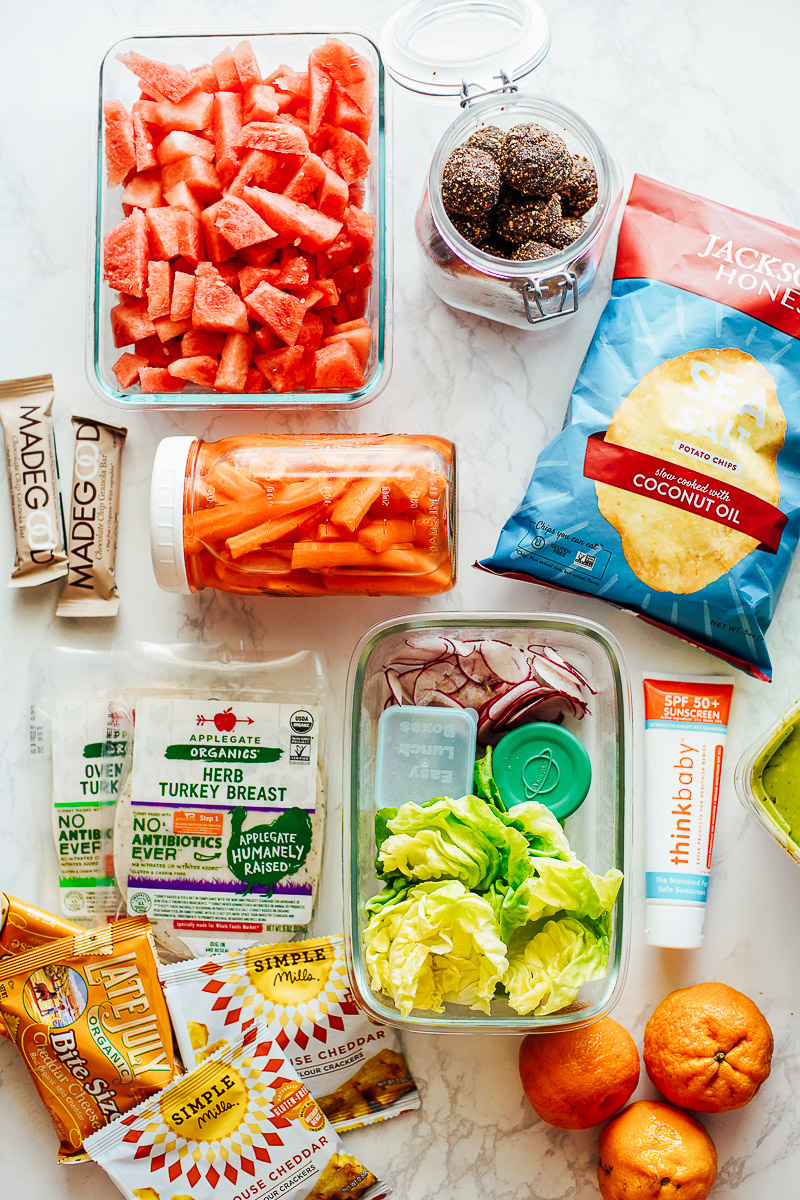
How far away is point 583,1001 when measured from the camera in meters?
0.94

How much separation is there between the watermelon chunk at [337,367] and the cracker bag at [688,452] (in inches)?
8.7

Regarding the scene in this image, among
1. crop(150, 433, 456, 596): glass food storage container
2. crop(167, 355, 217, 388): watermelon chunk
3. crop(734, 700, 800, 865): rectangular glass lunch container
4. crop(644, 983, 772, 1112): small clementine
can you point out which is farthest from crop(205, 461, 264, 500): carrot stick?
crop(644, 983, 772, 1112): small clementine

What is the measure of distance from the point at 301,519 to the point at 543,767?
34 centimetres

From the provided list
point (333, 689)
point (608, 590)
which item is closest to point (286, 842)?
point (333, 689)

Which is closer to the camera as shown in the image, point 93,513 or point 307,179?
point 307,179

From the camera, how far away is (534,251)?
0.93 metres

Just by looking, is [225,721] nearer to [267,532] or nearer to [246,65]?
[267,532]

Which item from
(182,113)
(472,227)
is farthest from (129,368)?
(472,227)

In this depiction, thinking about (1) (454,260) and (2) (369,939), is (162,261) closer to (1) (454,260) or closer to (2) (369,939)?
(1) (454,260)

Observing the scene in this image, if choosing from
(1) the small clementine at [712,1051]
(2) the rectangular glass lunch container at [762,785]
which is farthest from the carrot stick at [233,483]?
(1) the small clementine at [712,1051]

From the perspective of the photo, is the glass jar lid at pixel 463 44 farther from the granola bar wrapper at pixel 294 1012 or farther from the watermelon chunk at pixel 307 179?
the granola bar wrapper at pixel 294 1012

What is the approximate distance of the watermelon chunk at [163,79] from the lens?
0.98m

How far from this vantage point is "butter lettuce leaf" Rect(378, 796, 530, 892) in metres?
0.86

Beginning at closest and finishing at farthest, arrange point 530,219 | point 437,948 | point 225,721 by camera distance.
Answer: point 437,948 < point 530,219 < point 225,721
